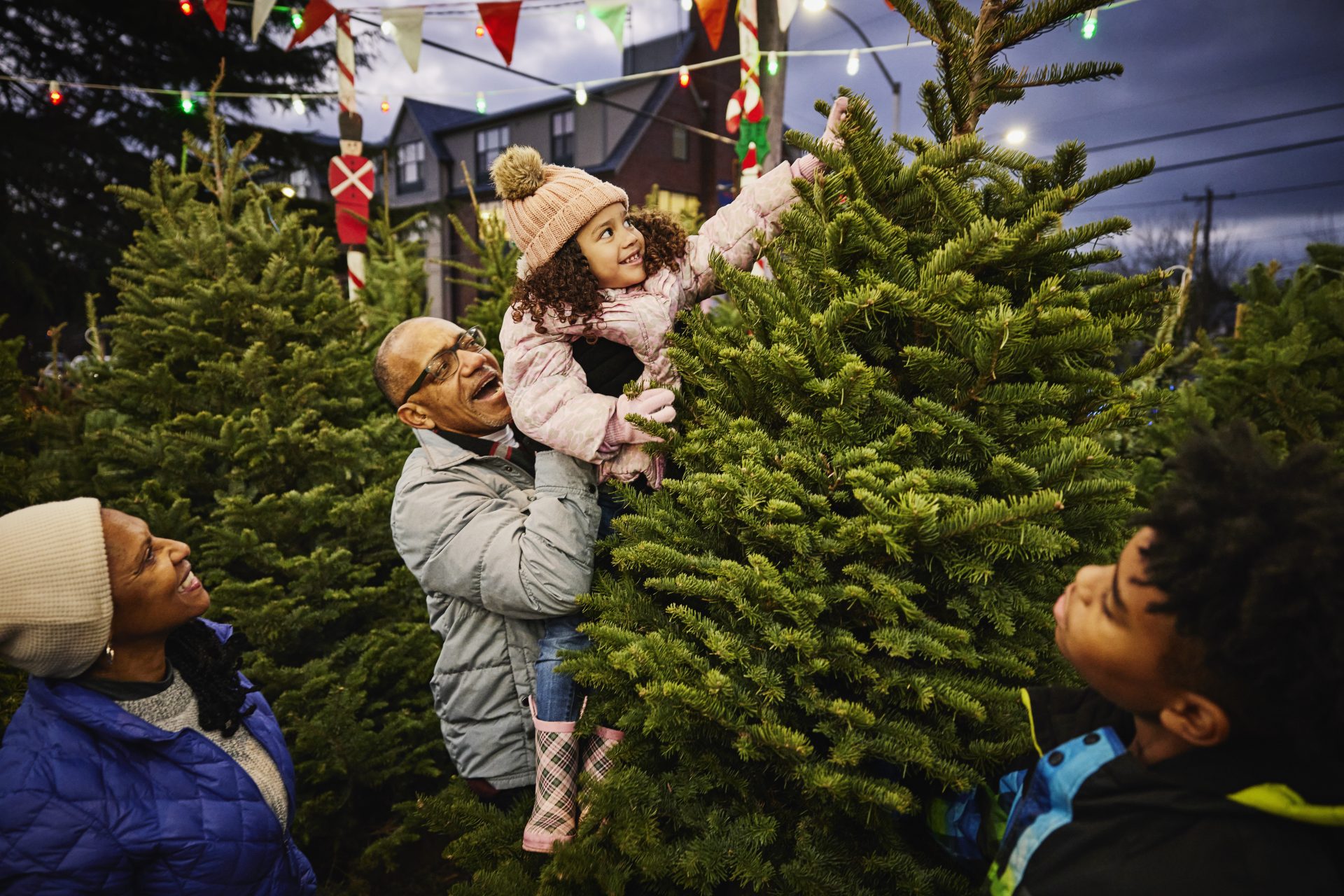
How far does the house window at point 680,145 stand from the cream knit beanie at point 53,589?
24.6m

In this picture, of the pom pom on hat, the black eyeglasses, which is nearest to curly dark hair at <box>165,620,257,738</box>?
the black eyeglasses

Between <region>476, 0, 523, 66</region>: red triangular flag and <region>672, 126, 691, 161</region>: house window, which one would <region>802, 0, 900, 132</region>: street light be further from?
<region>672, 126, 691, 161</region>: house window

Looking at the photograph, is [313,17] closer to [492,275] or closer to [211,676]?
[492,275]

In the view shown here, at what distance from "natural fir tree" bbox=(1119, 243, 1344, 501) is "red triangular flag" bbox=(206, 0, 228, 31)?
293 inches

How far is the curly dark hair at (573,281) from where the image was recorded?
2068mm

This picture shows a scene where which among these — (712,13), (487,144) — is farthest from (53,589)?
(487,144)

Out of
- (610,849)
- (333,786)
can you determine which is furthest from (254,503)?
(610,849)

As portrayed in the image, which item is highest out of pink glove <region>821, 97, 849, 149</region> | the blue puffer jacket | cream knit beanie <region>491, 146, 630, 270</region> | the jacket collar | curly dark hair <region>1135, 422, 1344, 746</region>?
pink glove <region>821, 97, 849, 149</region>

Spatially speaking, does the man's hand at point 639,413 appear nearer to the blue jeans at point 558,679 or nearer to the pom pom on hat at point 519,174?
the blue jeans at point 558,679

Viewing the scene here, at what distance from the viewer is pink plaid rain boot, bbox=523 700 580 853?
1844 mm

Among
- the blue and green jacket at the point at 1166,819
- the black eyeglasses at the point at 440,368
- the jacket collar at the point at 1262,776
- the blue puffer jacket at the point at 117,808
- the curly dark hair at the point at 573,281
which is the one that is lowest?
the blue puffer jacket at the point at 117,808

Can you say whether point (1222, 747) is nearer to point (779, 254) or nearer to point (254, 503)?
point (779, 254)

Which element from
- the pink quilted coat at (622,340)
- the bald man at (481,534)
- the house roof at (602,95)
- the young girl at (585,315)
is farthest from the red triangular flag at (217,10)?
the house roof at (602,95)

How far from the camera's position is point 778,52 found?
734 cm
